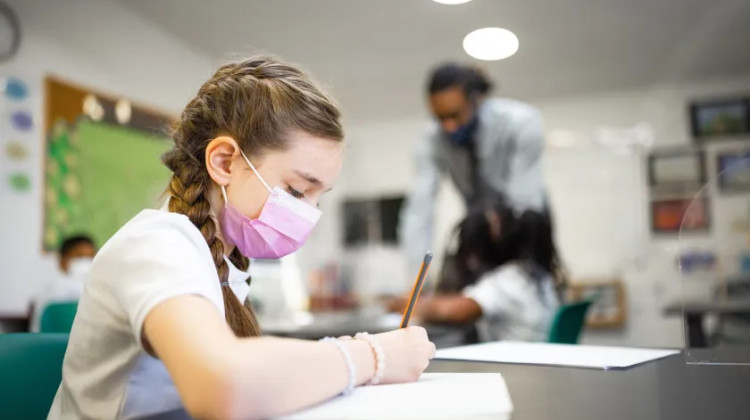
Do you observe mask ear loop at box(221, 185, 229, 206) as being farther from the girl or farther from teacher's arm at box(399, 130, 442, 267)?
teacher's arm at box(399, 130, 442, 267)

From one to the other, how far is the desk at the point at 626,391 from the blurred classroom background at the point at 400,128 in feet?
1.39

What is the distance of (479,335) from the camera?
2156 mm

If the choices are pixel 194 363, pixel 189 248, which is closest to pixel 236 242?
pixel 189 248

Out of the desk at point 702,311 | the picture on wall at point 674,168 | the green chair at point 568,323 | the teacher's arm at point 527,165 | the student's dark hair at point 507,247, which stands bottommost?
the desk at point 702,311

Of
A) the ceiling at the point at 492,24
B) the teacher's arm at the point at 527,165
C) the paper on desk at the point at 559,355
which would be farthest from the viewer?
the ceiling at the point at 492,24

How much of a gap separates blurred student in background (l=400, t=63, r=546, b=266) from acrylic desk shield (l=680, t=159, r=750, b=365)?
588 millimetres

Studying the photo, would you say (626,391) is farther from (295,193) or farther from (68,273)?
(68,273)

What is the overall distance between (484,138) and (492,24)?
82cm

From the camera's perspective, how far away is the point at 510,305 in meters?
2.15

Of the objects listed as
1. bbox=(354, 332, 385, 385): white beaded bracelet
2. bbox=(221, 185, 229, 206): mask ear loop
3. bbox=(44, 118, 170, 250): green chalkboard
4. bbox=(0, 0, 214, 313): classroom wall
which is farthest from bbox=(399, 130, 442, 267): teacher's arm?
bbox=(354, 332, 385, 385): white beaded bracelet

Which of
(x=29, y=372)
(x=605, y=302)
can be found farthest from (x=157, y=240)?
(x=605, y=302)

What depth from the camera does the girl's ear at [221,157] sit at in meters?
0.82

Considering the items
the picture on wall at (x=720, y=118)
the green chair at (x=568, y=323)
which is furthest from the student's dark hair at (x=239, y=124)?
the picture on wall at (x=720, y=118)

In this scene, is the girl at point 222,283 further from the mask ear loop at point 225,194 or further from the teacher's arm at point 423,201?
the teacher's arm at point 423,201
